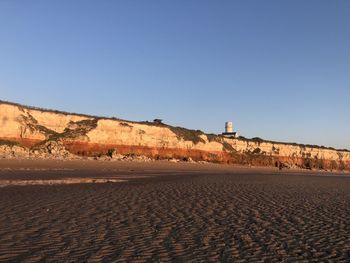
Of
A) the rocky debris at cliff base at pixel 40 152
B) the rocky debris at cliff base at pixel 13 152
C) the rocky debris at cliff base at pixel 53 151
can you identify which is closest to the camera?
the rocky debris at cliff base at pixel 13 152

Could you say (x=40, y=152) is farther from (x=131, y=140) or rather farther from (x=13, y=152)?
(x=131, y=140)

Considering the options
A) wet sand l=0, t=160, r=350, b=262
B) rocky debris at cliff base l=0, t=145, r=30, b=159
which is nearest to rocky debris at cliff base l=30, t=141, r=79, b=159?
rocky debris at cliff base l=0, t=145, r=30, b=159

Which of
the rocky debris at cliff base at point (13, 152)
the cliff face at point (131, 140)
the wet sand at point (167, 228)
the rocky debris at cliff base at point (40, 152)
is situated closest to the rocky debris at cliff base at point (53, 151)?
the rocky debris at cliff base at point (40, 152)

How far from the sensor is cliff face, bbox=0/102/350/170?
47.2m

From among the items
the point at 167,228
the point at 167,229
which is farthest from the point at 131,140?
the point at 167,229

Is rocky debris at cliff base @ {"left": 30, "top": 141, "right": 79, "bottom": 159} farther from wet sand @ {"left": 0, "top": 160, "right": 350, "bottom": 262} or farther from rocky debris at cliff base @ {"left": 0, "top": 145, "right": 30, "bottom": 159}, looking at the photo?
wet sand @ {"left": 0, "top": 160, "right": 350, "bottom": 262}

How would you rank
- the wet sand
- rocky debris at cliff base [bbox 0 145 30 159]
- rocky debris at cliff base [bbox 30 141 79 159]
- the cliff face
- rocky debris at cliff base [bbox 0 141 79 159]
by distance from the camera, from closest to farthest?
the wet sand, rocky debris at cliff base [bbox 0 145 30 159], rocky debris at cliff base [bbox 0 141 79 159], rocky debris at cliff base [bbox 30 141 79 159], the cliff face

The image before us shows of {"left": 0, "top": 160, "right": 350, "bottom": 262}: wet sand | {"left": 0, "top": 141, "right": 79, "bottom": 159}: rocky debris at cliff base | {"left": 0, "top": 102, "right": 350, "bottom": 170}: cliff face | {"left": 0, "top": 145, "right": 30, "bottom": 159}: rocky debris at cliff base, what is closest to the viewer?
{"left": 0, "top": 160, "right": 350, "bottom": 262}: wet sand

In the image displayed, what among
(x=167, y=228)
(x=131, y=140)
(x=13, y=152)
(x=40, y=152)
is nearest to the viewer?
(x=167, y=228)

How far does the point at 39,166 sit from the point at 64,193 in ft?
59.1

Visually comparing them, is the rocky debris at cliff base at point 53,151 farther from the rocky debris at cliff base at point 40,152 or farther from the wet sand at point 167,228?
the wet sand at point 167,228

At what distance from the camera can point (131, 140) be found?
58.0 metres

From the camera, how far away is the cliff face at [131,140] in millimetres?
47250

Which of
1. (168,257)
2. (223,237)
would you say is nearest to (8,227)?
(168,257)
